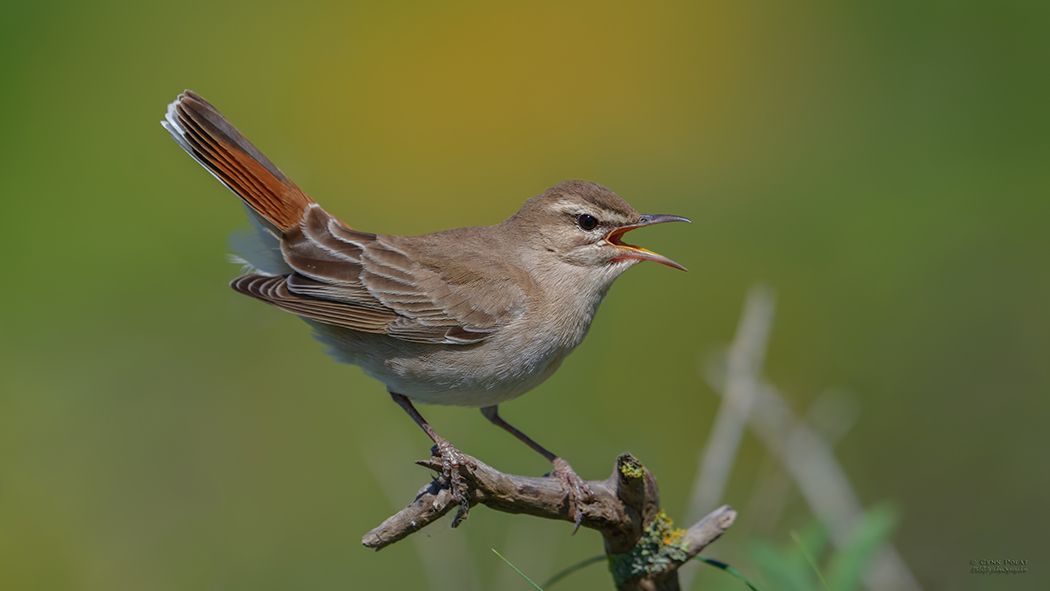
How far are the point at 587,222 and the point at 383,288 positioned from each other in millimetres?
1170

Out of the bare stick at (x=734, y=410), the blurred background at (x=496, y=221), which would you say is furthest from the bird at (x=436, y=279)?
the blurred background at (x=496, y=221)

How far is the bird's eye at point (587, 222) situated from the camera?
15.0 ft

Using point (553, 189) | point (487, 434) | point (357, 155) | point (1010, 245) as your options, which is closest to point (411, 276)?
point (553, 189)

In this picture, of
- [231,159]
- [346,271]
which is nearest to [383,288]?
[346,271]

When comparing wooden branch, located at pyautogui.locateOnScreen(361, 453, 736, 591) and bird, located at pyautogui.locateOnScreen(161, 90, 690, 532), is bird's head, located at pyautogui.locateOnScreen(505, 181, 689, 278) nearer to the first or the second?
bird, located at pyautogui.locateOnScreen(161, 90, 690, 532)

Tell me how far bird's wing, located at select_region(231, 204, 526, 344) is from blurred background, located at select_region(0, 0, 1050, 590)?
3.11 feet

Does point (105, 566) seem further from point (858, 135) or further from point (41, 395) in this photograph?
point (858, 135)

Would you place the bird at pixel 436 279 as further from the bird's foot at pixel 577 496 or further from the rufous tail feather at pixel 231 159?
the bird's foot at pixel 577 496

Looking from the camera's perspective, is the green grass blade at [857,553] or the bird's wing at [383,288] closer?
the green grass blade at [857,553]

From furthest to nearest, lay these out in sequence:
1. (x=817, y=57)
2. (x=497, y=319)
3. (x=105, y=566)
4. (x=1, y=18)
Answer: (x=817, y=57) → (x=1, y=18) → (x=105, y=566) → (x=497, y=319)

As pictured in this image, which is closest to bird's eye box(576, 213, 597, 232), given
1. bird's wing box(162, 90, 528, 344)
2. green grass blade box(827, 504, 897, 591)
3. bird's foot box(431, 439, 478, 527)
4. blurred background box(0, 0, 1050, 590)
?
bird's wing box(162, 90, 528, 344)

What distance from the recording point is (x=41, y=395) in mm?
7008

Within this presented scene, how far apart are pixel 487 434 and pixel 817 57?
265 inches

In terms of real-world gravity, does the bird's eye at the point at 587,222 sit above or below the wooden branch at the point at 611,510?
above
